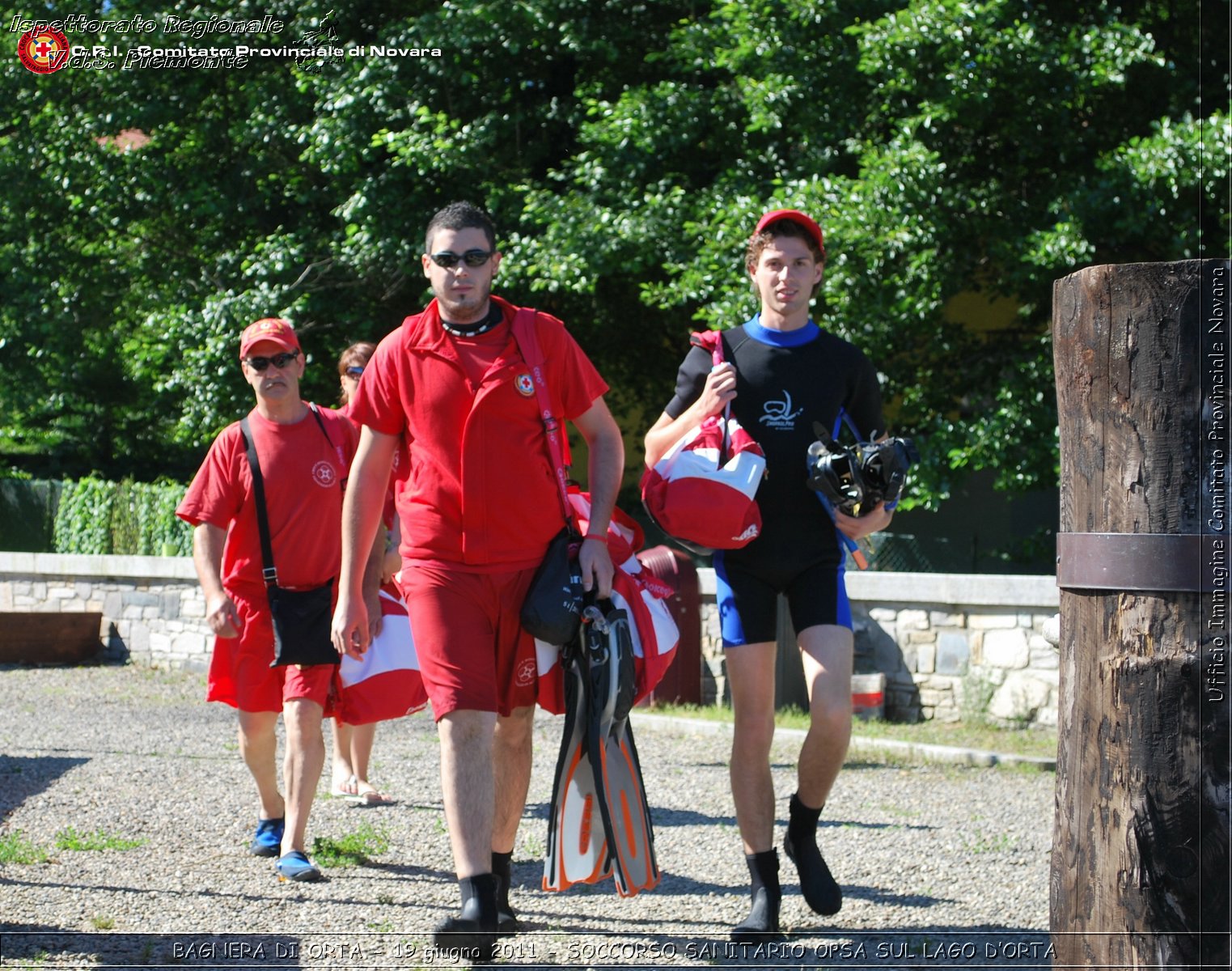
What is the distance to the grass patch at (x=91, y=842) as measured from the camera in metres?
5.66

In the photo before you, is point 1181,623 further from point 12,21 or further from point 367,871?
point 12,21

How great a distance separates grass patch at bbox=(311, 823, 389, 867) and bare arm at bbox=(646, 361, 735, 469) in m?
2.05

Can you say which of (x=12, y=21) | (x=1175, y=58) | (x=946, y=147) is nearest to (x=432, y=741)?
(x=946, y=147)

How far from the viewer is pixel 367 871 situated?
17.5ft

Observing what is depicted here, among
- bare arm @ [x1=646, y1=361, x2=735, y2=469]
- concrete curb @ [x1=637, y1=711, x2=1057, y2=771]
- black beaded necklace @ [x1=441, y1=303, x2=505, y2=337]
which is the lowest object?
concrete curb @ [x1=637, y1=711, x2=1057, y2=771]

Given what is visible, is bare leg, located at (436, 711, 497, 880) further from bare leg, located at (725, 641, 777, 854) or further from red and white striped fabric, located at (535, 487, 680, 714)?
bare leg, located at (725, 641, 777, 854)

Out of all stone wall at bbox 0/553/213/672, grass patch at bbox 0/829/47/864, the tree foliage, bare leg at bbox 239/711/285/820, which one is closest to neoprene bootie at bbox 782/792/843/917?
bare leg at bbox 239/711/285/820

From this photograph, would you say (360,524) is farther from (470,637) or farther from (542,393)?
(542,393)

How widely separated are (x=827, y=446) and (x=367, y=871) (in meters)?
2.38

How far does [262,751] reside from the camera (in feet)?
18.2

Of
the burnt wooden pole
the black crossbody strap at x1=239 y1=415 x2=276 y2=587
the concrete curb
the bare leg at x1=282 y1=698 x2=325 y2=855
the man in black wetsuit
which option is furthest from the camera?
the concrete curb

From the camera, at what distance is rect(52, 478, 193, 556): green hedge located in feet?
54.9

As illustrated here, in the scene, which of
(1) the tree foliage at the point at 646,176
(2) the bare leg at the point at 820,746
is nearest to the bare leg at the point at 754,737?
(2) the bare leg at the point at 820,746

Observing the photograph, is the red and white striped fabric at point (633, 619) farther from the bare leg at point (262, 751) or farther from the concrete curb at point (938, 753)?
the concrete curb at point (938, 753)
